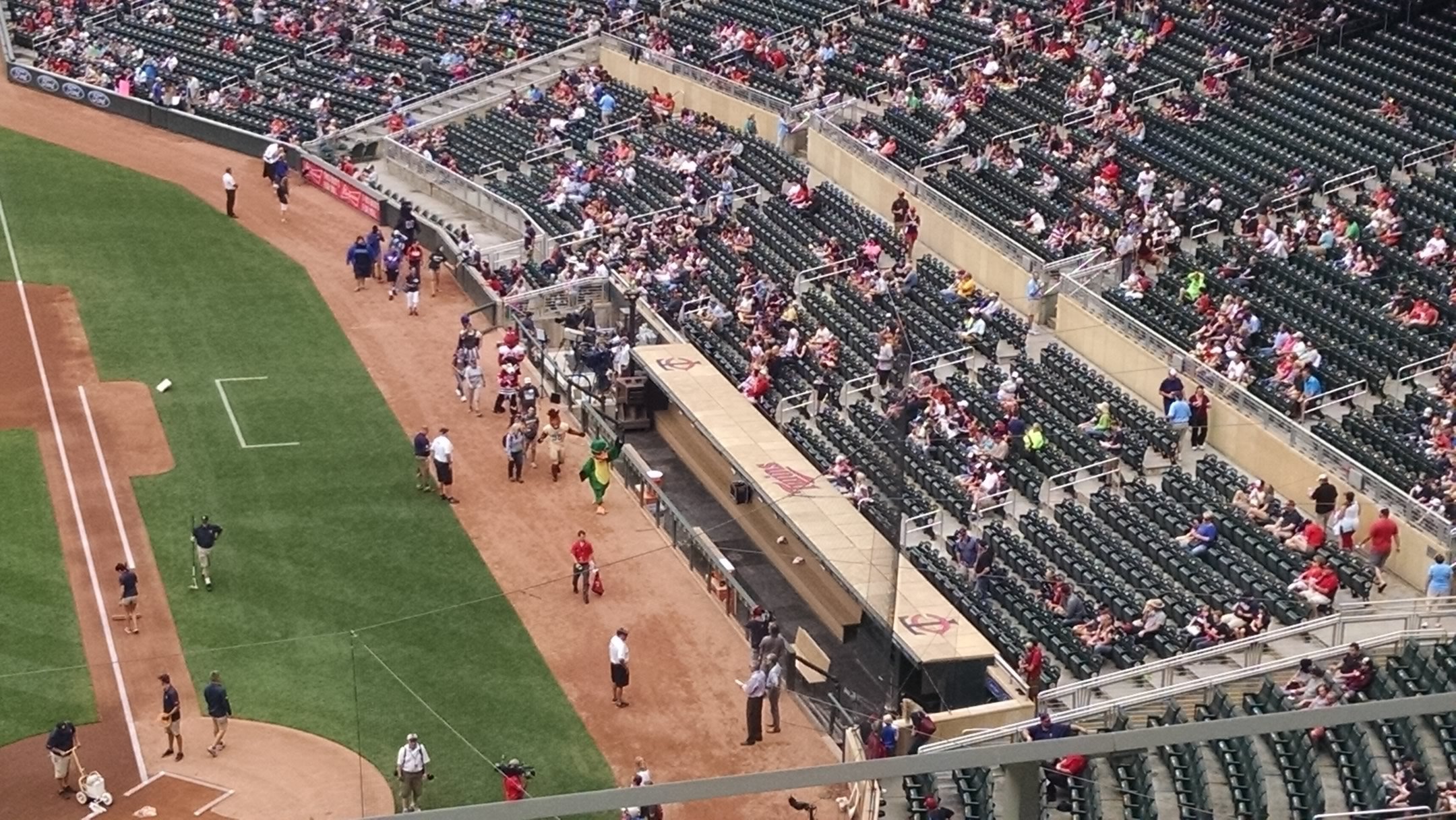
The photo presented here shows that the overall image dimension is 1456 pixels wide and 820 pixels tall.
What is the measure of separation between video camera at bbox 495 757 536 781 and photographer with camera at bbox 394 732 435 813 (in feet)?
2.84

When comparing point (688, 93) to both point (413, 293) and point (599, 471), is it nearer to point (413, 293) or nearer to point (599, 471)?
point (413, 293)

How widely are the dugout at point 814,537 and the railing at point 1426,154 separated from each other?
10.3 meters

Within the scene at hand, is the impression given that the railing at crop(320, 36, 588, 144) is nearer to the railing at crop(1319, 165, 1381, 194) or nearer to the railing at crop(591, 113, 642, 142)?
the railing at crop(591, 113, 642, 142)

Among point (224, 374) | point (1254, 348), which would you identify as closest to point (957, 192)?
point (1254, 348)

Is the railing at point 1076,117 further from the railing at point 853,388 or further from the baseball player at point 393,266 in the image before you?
the baseball player at point 393,266

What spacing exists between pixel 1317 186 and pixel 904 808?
1464 centimetres

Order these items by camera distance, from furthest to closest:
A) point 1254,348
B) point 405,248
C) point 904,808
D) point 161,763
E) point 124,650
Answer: point 405,248 < point 1254,348 < point 124,650 < point 161,763 < point 904,808

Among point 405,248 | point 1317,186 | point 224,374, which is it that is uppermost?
point 1317,186

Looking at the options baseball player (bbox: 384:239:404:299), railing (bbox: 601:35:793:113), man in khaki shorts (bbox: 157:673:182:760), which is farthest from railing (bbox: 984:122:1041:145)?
man in khaki shorts (bbox: 157:673:182:760)

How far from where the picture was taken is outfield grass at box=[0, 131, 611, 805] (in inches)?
963

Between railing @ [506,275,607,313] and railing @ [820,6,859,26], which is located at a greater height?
railing @ [820,6,859,26]

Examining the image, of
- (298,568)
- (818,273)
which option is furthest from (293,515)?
(818,273)

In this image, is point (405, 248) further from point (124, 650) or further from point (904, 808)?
point (904, 808)

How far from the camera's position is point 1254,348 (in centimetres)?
2878
